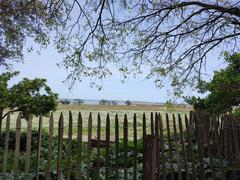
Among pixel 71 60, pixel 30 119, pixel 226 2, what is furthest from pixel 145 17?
pixel 30 119

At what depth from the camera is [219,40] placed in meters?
13.6

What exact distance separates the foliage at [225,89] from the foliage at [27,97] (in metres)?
5.33

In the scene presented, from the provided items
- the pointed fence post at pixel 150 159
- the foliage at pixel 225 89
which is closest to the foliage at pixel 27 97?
the foliage at pixel 225 89

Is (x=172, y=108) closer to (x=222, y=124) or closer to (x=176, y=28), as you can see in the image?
(x=176, y=28)

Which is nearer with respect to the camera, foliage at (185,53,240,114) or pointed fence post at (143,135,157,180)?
pointed fence post at (143,135,157,180)

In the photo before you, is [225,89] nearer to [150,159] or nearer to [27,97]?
[27,97]

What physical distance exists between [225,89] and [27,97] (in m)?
7.21

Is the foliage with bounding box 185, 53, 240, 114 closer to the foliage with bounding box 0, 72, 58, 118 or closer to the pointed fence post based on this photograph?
the foliage with bounding box 0, 72, 58, 118

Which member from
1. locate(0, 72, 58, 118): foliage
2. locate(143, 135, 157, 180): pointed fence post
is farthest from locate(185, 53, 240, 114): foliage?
locate(143, 135, 157, 180): pointed fence post

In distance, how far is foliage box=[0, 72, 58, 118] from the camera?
13.3 m

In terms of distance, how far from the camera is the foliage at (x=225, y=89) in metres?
13.5

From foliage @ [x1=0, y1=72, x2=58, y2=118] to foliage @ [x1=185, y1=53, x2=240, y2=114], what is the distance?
17.5 feet

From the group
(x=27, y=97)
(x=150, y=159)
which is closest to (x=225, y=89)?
(x=27, y=97)

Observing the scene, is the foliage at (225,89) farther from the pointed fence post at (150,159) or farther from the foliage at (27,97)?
the pointed fence post at (150,159)
